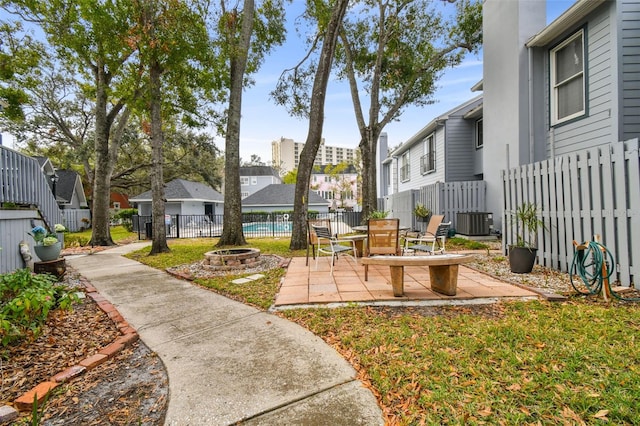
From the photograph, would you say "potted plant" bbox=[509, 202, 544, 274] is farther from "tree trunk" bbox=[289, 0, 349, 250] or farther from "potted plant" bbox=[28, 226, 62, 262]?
"potted plant" bbox=[28, 226, 62, 262]

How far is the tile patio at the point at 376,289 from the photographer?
4.07 metres

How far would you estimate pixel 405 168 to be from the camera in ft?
71.6

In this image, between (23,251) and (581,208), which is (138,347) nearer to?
(23,251)

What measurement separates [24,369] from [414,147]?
20033 mm

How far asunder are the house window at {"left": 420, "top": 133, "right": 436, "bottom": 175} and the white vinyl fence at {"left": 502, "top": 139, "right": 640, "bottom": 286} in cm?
1010

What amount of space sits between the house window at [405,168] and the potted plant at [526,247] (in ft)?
50.8

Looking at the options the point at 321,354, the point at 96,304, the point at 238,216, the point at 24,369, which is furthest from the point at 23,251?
the point at 321,354

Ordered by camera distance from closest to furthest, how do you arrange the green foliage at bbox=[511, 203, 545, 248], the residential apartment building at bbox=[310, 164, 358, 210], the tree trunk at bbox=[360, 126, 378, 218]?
the green foliage at bbox=[511, 203, 545, 248] → the tree trunk at bbox=[360, 126, 378, 218] → the residential apartment building at bbox=[310, 164, 358, 210]

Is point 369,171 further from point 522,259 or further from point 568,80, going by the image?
point 522,259

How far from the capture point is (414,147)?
19.7 m

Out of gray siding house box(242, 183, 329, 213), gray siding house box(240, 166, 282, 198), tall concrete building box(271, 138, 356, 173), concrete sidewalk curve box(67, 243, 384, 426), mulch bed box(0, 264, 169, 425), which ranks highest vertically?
tall concrete building box(271, 138, 356, 173)

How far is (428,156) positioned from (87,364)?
663 inches

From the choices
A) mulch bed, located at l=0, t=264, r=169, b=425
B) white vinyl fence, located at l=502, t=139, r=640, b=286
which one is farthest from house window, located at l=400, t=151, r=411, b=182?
mulch bed, located at l=0, t=264, r=169, b=425

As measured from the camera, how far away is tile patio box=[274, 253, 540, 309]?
13.3 ft
